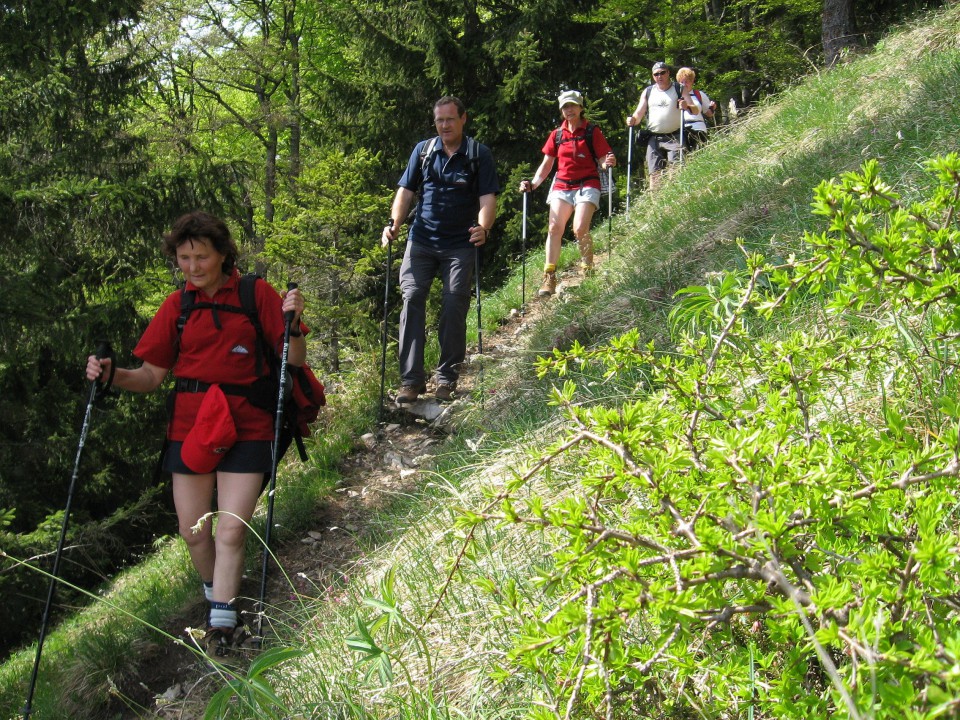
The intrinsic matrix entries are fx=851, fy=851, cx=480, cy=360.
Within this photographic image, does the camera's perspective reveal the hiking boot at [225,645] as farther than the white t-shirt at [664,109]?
No

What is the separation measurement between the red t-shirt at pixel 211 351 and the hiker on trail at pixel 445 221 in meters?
2.81

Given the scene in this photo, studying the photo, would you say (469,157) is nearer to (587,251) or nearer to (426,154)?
(426,154)

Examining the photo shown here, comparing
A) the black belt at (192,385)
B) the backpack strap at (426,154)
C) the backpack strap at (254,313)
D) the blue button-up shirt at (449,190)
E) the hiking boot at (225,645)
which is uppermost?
the backpack strap at (426,154)

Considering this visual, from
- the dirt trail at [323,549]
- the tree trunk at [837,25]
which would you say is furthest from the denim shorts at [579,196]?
the tree trunk at [837,25]

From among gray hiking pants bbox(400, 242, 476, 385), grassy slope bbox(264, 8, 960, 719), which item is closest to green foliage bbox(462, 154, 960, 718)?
grassy slope bbox(264, 8, 960, 719)

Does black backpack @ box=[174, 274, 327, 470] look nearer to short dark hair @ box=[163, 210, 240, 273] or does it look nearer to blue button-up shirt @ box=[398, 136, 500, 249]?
short dark hair @ box=[163, 210, 240, 273]

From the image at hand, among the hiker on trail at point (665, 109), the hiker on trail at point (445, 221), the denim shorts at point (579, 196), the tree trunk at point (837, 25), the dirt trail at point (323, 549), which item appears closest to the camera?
the dirt trail at point (323, 549)

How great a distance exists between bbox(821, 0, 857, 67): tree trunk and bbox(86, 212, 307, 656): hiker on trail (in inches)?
485

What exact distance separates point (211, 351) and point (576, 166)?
615 centimetres

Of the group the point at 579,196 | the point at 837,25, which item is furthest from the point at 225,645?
the point at 837,25

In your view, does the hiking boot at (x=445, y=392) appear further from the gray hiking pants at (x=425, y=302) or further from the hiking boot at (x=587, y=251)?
the hiking boot at (x=587, y=251)

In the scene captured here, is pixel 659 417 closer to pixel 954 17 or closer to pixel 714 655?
pixel 714 655

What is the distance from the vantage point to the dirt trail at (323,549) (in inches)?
190

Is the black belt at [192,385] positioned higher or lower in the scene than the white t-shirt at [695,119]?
lower
